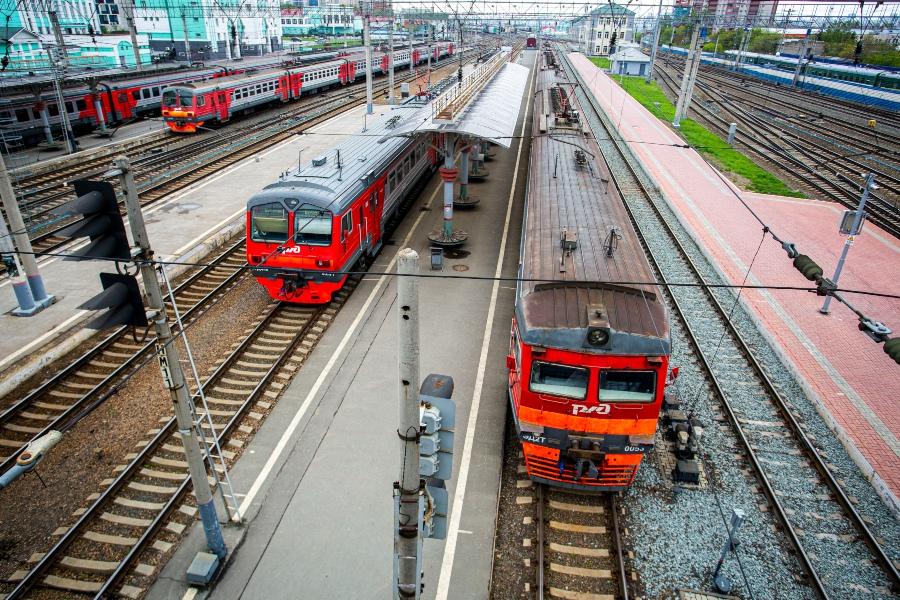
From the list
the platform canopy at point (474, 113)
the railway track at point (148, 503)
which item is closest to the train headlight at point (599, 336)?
the railway track at point (148, 503)

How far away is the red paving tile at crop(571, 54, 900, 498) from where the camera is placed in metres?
10.9

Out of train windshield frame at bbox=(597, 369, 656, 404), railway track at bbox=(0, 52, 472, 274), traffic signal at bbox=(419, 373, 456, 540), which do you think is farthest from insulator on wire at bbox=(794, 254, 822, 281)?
railway track at bbox=(0, 52, 472, 274)

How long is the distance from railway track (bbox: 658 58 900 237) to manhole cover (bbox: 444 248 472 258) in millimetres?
16213

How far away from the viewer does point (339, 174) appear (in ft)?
47.8

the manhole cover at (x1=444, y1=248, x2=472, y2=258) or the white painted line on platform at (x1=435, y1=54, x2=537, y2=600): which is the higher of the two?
the manhole cover at (x1=444, y1=248, x2=472, y2=258)

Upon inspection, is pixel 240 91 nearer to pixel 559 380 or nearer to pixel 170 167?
pixel 170 167

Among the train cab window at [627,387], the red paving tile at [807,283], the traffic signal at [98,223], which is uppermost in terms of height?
the traffic signal at [98,223]

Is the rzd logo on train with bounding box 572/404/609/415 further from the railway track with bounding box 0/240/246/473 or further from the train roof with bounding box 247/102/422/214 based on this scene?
the train roof with bounding box 247/102/422/214

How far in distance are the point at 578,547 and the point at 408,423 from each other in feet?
16.8

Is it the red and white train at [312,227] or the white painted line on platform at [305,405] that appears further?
the red and white train at [312,227]

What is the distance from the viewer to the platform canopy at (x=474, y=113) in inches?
650

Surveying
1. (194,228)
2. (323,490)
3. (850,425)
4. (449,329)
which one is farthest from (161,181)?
(850,425)

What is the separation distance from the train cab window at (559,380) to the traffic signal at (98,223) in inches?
212

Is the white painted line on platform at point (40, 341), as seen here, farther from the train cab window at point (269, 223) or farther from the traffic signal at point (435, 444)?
the traffic signal at point (435, 444)
